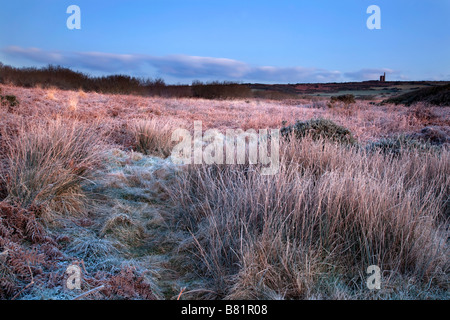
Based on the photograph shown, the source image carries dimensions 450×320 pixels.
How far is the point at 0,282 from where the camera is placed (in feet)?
6.45

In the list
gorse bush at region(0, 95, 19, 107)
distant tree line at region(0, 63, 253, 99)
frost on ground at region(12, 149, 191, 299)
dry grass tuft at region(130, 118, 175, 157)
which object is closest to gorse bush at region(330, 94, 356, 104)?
distant tree line at region(0, 63, 253, 99)

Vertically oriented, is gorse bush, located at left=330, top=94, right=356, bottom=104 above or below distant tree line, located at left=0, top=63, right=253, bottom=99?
below

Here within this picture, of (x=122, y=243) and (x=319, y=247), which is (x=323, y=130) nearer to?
(x=319, y=247)

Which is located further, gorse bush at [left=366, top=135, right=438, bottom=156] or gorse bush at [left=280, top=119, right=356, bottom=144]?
gorse bush at [left=280, top=119, right=356, bottom=144]

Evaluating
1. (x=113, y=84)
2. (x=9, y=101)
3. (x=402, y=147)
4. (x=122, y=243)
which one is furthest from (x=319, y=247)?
(x=113, y=84)

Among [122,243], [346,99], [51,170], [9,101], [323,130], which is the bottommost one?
[122,243]

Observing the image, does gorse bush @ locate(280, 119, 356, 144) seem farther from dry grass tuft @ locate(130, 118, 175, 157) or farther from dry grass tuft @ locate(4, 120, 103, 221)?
dry grass tuft @ locate(4, 120, 103, 221)

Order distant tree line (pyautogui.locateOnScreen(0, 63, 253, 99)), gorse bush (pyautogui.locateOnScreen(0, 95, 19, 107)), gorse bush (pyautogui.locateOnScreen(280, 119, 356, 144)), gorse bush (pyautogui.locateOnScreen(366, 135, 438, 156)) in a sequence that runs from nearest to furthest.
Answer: gorse bush (pyautogui.locateOnScreen(366, 135, 438, 156)) → gorse bush (pyautogui.locateOnScreen(280, 119, 356, 144)) → gorse bush (pyautogui.locateOnScreen(0, 95, 19, 107)) → distant tree line (pyautogui.locateOnScreen(0, 63, 253, 99))

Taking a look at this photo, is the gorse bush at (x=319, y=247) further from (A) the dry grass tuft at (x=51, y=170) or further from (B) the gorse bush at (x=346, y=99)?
(B) the gorse bush at (x=346, y=99)

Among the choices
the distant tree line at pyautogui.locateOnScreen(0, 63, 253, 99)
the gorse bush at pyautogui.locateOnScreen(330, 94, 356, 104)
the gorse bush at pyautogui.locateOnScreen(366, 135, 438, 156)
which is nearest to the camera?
the gorse bush at pyautogui.locateOnScreen(366, 135, 438, 156)

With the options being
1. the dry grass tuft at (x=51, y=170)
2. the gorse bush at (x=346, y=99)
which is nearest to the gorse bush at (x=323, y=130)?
the dry grass tuft at (x=51, y=170)
